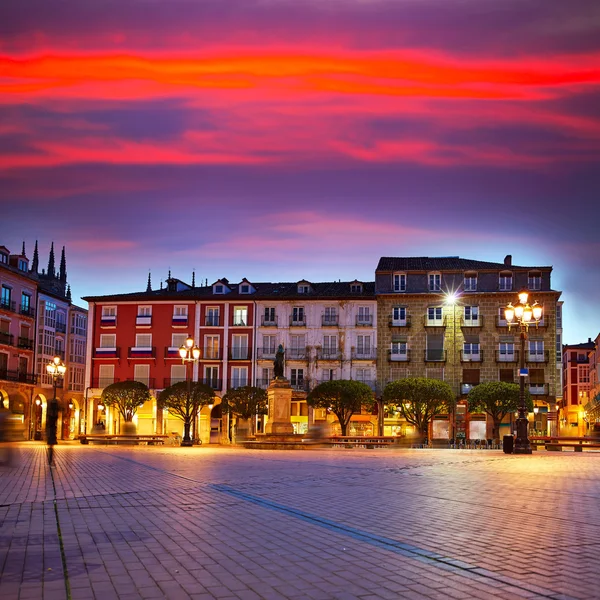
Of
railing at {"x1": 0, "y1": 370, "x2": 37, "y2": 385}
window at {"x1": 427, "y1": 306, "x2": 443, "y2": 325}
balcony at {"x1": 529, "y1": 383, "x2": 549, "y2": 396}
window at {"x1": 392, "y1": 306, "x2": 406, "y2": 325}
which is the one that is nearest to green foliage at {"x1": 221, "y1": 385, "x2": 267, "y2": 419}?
window at {"x1": 392, "y1": 306, "x2": 406, "y2": 325}

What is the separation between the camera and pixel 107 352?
73875 mm

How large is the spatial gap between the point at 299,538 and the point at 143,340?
66.7 metres

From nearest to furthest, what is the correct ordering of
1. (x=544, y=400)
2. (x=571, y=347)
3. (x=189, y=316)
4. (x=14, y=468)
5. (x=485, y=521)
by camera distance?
(x=485, y=521) → (x=14, y=468) → (x=544, y=400) → (x=189, y=316) → (x=571, y=347)

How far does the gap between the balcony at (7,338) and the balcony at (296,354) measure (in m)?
23.7

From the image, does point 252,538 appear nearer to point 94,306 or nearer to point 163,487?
point 163,487

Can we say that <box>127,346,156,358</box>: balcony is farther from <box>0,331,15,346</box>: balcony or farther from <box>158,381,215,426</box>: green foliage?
<box>0,331,15,346</box>: balcony

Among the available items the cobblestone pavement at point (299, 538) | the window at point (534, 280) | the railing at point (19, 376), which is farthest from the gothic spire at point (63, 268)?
the cobblestone pavement at point (299, 538)

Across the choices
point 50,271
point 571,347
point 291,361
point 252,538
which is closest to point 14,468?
point 252,538

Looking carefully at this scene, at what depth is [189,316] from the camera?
74000 millimetres

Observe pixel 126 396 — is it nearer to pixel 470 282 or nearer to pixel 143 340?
pixel 143 340

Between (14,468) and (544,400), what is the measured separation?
55.4 meters

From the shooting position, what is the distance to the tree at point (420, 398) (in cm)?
6350

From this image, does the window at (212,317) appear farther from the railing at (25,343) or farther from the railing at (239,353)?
the railing at (25,343)

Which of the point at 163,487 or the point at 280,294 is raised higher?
the point at 280,294
